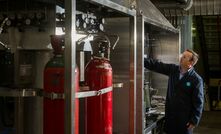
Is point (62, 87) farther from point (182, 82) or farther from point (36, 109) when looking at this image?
point (182, 82)

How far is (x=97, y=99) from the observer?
220 cm

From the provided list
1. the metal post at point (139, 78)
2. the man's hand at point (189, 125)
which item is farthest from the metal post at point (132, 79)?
the man's hand at point (189, 125)

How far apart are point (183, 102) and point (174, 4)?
201 cm

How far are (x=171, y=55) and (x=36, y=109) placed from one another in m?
2.84

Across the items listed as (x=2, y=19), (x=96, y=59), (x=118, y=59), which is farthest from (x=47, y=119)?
(x=118, y=59)

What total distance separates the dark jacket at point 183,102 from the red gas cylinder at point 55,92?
5.96 ft

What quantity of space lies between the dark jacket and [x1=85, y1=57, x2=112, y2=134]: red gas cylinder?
4.61 ft

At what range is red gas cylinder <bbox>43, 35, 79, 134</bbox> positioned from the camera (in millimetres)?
1771

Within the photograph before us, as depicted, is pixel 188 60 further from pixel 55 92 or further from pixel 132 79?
pixel 55 92

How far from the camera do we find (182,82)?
352cm

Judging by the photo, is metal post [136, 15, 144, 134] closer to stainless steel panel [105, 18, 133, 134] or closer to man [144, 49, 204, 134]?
stainless steel panel [105, 18, 133, 134]

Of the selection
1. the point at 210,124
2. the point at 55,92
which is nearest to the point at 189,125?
the point at 55,92

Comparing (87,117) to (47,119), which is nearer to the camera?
(47,119)

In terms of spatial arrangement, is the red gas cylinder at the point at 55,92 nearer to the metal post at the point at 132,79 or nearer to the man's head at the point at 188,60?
the metal post at the point at 132,79
